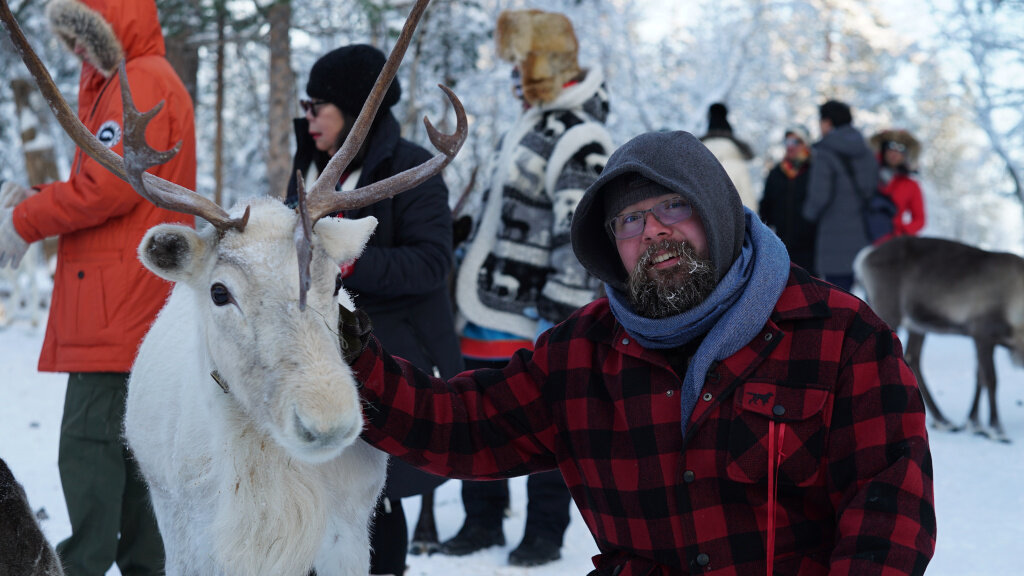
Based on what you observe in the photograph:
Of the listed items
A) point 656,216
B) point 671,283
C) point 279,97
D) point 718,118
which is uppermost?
point 279,97

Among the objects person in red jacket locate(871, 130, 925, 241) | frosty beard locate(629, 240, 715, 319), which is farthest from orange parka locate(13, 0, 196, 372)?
person in red jacket locate(871, 130, 925, 241)

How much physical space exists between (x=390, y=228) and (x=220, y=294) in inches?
39.2

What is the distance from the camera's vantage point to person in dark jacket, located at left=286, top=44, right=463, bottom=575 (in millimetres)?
3029

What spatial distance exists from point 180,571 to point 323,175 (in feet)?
3.88

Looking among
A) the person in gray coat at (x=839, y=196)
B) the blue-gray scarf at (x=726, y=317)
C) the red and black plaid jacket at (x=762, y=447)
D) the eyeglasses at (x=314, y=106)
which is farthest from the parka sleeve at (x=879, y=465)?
the person in gray coat at (x=839, y=196)

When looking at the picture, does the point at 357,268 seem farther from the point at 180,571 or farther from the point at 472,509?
the point at 472,509

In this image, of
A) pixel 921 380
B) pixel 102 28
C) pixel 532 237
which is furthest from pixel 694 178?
pixel 921 380

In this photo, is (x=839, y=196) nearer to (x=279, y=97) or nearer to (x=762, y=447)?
(x=279, y=97)

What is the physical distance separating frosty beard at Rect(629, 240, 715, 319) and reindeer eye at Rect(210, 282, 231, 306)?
1.02m

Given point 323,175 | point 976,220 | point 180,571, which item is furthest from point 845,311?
point 976,220

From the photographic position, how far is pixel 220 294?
2.21 metres

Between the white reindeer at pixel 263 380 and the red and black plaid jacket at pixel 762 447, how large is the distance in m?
0.26

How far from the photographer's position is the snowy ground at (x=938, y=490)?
13.6 feet

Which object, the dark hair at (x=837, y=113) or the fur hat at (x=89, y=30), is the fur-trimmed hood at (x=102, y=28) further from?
the dark hair at (x=837, y=113)
